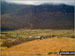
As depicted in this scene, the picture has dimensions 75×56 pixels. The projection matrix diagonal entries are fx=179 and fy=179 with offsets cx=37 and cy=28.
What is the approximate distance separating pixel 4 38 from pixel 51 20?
1.75m

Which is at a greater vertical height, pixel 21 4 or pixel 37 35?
pixel 21 4

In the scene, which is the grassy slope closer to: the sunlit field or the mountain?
the sunlit field

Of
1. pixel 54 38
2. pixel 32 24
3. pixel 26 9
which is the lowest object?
pixel 54 38

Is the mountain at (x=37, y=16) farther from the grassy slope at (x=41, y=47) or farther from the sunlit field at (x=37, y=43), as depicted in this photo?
the grassy slope at (x=41, y=47)

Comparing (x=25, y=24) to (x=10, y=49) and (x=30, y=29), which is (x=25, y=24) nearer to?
(x=30, y=29)

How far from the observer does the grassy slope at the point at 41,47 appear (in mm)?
6086

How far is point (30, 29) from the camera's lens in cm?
630

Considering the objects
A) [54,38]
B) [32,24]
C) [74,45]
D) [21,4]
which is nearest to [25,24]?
[32,24]

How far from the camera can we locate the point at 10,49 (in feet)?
20.1

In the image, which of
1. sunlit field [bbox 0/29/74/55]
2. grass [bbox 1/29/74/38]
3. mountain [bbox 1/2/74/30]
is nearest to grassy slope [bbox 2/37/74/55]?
sunlit field [bbox 0/29/74/55]

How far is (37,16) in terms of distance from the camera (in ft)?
20.4

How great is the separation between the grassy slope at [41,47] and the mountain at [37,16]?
543mm

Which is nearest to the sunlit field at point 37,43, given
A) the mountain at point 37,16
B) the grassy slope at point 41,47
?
the grassy slope at point 41,47

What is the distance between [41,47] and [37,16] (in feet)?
3.55
